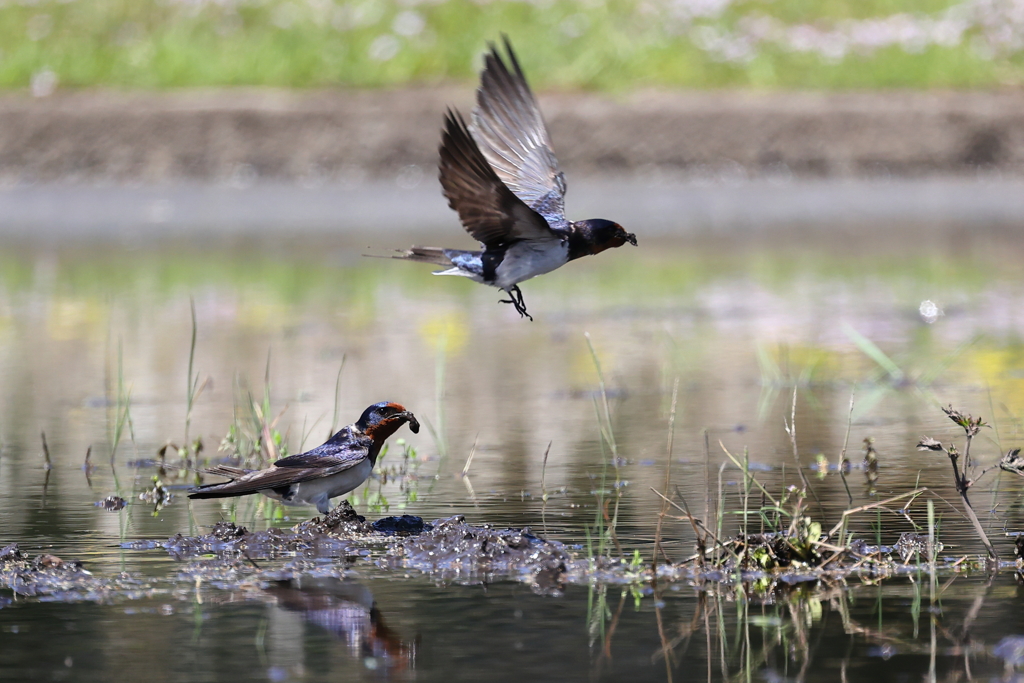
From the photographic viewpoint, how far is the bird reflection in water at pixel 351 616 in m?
4.63

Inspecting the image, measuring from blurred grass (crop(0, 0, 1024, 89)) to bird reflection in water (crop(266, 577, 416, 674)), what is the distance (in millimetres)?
15661

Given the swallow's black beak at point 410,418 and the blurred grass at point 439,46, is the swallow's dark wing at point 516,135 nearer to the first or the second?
the swallow's black beak at point 410,418

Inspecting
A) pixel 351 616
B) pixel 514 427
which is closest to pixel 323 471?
pixel 351 616

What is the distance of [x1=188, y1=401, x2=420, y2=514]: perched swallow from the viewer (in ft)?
20.7

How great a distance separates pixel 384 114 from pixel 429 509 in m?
13.6

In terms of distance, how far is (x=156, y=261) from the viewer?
16406 mm

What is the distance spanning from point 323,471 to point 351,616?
1.31 meters

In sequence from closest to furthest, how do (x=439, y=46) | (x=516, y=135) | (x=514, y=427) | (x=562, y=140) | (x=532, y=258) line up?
(x=532, y=258) → (x=516, y=135) → (x=514, y=427) → (x=562, y=140) → (x=439, y=46)

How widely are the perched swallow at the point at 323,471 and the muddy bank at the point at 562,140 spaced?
42.8 ft

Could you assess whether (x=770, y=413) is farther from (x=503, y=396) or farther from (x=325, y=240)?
(x=325, y=240)

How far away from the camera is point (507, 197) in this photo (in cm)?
598

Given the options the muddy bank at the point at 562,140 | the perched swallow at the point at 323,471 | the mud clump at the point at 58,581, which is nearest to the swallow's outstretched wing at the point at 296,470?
the perched swallow at the point at 323,471

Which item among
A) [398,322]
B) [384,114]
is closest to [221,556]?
[398,322]

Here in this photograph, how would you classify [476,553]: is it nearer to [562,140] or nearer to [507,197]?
[507,197]
